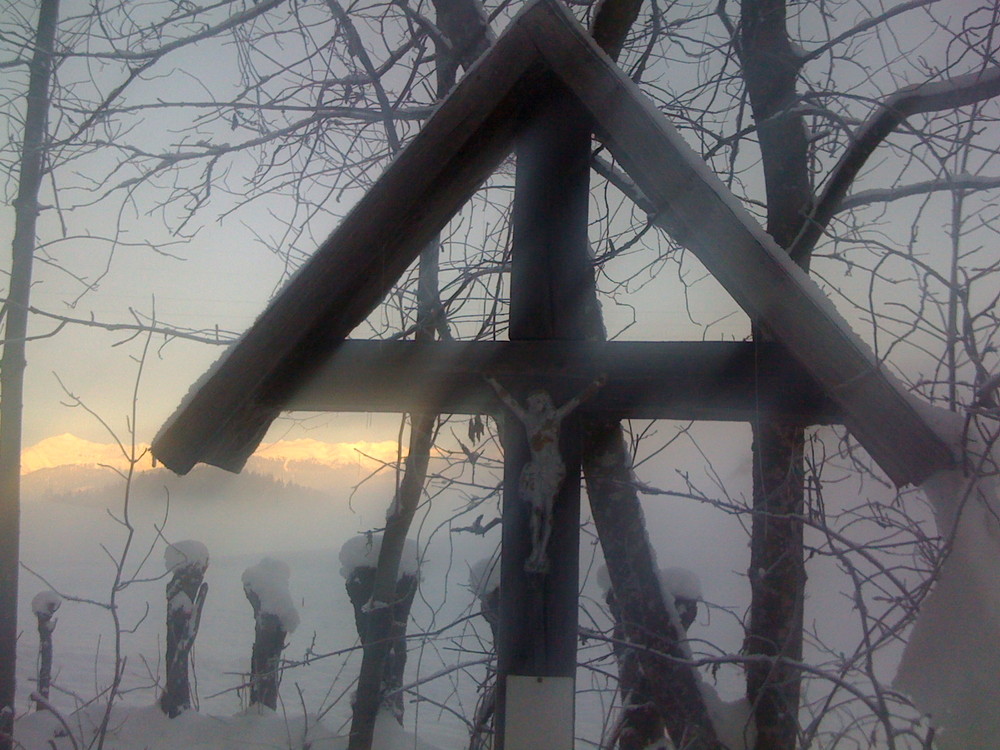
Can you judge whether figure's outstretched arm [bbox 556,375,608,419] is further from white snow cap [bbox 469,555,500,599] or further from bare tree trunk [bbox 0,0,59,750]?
bare tree trunk [bbox 0,0,59,750]

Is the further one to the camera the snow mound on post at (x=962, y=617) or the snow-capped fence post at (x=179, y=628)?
the snow-capped fence post at (x=179, y=628)

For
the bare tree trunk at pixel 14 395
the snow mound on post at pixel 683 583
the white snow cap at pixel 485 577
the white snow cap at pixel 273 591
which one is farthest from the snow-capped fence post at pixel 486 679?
the bare tree trunk at pixel 14 395

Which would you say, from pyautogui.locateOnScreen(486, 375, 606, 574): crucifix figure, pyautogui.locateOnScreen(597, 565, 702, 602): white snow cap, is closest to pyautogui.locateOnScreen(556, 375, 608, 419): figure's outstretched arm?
pyautogui.locateOnScreen(486, 375, 606, 574): crucifix figure

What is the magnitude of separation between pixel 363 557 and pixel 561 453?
13.1 ft

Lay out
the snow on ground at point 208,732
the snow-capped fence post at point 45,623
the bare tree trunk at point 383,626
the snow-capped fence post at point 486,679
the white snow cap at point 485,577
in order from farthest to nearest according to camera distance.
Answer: the snow-capped fence post at point 45,623 < the snow on ground at point 208,732 < the bare tree trunk at point 383,626 < the white snow cap at point 485,577 < the snow-capped fence post at point 486,679

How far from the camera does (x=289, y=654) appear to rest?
8.47m

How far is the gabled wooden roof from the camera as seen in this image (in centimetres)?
150

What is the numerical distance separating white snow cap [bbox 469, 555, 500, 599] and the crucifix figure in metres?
2.04

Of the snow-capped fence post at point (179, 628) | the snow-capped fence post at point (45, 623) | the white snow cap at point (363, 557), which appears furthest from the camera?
the snow-capped fence post at point (45, 623)

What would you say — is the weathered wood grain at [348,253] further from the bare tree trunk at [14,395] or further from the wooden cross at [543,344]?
the bare tree trunk at [14,395]

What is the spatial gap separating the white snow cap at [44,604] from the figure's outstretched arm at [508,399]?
316 inches

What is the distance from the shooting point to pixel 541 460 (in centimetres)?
167

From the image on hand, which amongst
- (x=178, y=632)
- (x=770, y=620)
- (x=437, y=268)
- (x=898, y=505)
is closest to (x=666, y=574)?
(x=770, y=620)

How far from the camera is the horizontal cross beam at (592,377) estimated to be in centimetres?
169
